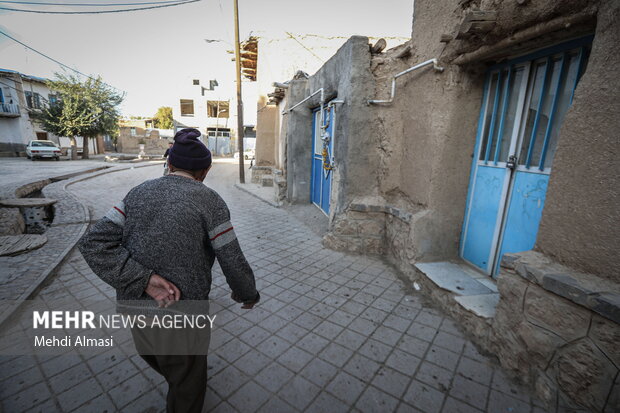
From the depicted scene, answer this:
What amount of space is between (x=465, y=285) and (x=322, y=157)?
4.20 m

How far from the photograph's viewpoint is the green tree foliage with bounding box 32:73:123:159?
21469mm

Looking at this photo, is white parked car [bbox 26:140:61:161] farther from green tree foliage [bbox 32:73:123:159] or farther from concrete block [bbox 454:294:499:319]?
concrete block [bbox 454:294:499:319]

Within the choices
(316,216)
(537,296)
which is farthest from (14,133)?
(537,296)

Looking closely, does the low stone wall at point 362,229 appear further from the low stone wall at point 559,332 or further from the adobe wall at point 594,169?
the adobe wall at point 594,169

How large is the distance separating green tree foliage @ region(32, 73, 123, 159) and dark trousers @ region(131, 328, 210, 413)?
89.4 ft

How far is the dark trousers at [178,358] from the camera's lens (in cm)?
162

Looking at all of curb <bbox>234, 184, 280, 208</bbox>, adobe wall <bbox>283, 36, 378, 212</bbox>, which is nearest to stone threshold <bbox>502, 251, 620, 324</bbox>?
adobe wall <bbox>283, 36, 378, 212</bbox>

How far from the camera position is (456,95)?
3334 millimetres

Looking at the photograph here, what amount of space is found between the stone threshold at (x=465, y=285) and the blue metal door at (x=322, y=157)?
2.93 metres

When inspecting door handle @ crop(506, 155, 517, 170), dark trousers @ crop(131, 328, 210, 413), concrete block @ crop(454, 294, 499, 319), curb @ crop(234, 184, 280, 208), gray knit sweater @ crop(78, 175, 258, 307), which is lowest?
curb @ crop(234, 184, 280, 208)

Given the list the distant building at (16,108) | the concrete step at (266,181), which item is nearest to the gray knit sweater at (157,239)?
the concrete step at (266,181)

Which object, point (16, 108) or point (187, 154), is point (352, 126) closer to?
point (187, 154)

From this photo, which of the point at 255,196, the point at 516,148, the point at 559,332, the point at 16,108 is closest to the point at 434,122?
the point at 516,148

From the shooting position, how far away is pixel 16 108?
83.4ft
